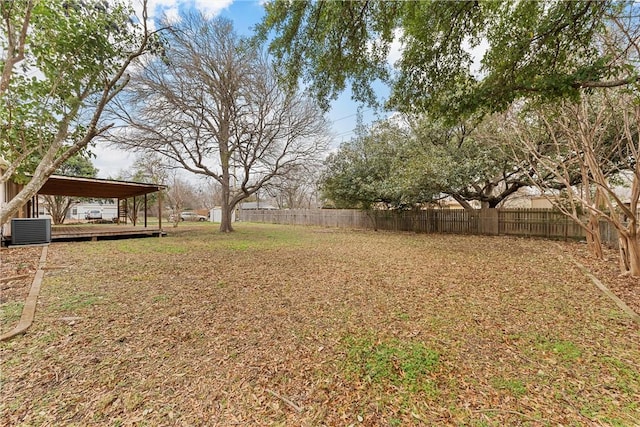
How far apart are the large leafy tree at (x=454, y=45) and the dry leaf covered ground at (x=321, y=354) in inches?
104

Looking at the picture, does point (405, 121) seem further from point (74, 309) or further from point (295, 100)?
point (74, 309)

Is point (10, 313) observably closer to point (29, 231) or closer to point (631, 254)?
point (29, 231)

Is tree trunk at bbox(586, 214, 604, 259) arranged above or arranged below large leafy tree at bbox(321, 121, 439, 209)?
below

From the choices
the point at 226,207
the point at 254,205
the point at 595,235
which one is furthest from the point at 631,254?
the point at 254,205

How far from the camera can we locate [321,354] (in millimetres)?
2359

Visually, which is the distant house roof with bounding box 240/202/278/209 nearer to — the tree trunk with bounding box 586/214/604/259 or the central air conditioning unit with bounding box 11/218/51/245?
the central air conditioning unit with bounding box 11/218/51/245

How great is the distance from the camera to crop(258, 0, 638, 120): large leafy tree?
316 cm

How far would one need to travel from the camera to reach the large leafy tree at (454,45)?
10.4ft

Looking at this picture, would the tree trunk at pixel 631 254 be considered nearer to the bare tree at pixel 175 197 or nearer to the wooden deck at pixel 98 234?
the wooden deck at pixel 98 234

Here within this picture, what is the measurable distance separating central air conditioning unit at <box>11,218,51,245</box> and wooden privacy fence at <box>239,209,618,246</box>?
43.4 ft

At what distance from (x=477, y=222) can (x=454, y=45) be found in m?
9.55

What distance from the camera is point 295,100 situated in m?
10.9

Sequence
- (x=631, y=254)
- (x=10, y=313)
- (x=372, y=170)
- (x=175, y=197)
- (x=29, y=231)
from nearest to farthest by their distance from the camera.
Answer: (x=10, y=313), (x=631, y=254), (x=29, y=231), (x=372, y=170), (x=175, y=197)

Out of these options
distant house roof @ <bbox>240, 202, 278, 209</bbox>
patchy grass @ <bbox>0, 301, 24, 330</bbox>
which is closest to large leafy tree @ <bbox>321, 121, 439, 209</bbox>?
patchy grass @ <bbox>0, 301, 24, 330</bbox>
